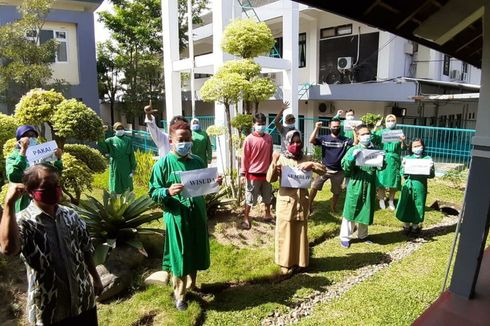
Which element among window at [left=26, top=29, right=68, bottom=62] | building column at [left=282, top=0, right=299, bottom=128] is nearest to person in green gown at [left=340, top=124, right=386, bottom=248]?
building column at [left=282, top=0, right=299, bottom=128]

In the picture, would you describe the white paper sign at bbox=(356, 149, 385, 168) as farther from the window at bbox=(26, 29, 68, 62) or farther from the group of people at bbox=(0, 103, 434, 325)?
the window at bbox=(26, 29, 68, 62)

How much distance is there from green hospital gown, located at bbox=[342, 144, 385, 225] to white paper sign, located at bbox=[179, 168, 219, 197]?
250cm

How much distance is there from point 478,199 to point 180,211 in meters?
2.58

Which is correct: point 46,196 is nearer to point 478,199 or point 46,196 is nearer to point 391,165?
point 478,199

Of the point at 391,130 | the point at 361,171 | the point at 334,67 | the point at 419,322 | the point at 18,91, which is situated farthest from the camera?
the point at 334,67

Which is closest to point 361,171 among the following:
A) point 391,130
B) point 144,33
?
point 391,130

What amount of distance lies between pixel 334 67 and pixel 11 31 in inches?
464

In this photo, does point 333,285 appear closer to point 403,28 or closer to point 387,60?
point 403,28

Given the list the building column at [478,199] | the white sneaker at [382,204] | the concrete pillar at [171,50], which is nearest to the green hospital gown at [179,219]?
the building column at [478,199]

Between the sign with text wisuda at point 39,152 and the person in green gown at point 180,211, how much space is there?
159cm

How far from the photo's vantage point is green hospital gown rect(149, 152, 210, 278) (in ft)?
12.9

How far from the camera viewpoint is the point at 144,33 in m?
19.2

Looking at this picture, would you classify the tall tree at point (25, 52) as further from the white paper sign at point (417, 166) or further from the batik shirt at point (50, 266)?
the batik shirt at point (50, 266)

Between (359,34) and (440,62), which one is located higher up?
(359,34)
